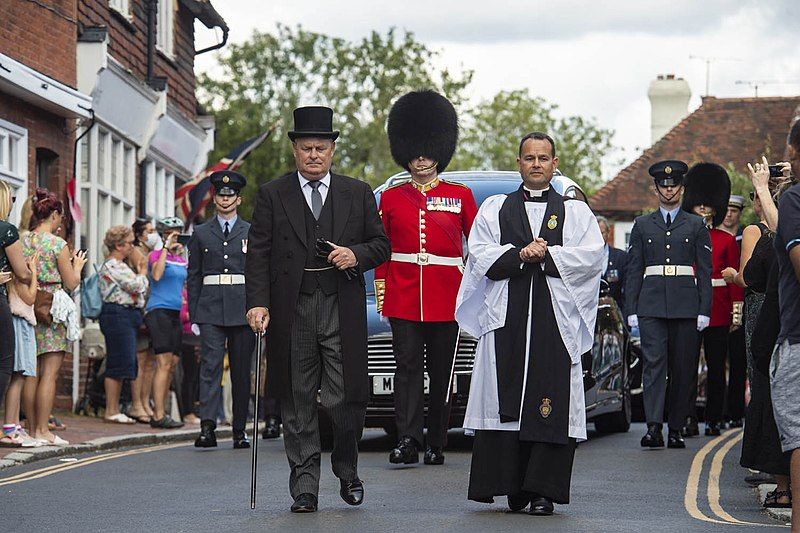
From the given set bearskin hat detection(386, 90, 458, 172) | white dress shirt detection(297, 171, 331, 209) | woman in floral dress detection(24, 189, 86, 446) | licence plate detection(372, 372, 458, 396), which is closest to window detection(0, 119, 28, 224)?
woman in floral dress detection(24, 189, 86, 446)

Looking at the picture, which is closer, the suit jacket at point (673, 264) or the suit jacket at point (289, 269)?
the suit jacket at point (289, 269)

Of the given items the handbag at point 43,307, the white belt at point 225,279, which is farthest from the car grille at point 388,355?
the handbag at point 43,307

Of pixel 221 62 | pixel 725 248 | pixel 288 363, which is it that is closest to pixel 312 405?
pixel 288 363

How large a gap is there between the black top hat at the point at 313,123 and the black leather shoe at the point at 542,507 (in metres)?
2.33

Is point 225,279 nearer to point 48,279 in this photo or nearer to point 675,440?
point 48,279

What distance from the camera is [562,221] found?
408 inches

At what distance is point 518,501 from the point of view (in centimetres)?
1011

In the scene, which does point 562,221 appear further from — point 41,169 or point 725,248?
point 41,169

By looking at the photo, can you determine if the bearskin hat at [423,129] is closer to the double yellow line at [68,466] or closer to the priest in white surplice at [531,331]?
the priest in white surplice at [531,331]

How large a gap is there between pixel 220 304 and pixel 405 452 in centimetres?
280

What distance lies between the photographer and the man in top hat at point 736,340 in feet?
53.2

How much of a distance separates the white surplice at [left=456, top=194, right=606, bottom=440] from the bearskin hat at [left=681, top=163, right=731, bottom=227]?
6217 mm

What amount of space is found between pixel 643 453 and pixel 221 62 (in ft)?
202

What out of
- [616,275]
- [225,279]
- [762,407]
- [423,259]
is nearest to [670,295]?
[423,259]
